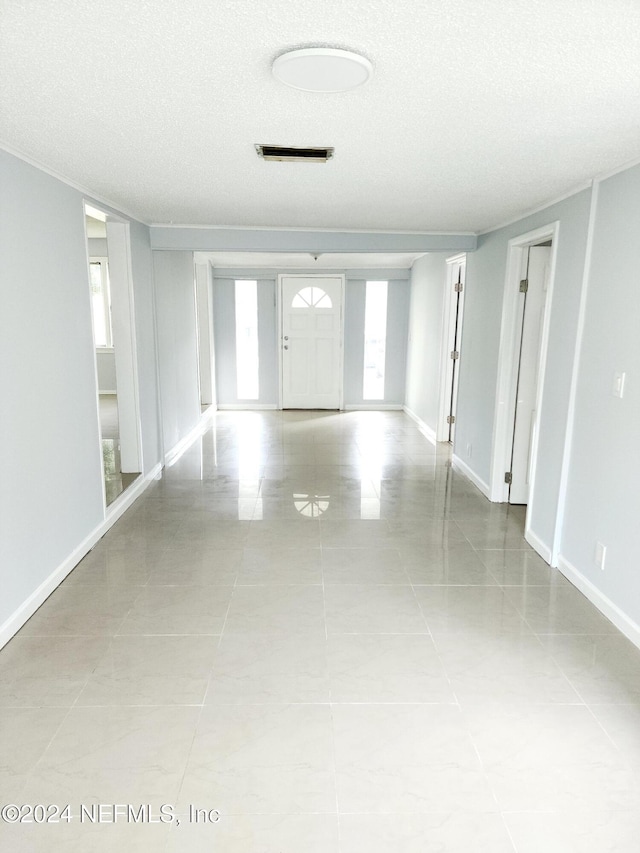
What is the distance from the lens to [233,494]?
4.50m

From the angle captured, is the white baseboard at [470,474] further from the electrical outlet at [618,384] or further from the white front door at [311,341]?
the white front door at [311,341]

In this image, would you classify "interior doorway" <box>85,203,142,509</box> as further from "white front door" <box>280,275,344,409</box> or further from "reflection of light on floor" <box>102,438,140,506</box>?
"white front door" <box>280,275,344,409</box>

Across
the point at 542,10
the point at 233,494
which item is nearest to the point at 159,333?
the point at 233,494

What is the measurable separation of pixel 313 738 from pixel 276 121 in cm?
225

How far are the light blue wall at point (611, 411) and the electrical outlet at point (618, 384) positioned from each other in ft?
0.08

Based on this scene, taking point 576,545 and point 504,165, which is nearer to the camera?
point 504,165

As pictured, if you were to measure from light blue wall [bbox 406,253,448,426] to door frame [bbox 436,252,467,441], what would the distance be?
0.31 ft

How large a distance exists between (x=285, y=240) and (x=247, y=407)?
4124 mm

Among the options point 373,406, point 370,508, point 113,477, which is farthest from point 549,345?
point 373,406

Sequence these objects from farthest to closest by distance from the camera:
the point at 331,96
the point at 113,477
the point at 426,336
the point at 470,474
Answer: the point at 426,336, the point at 470,474, the point at 113,477, the point at 331,96

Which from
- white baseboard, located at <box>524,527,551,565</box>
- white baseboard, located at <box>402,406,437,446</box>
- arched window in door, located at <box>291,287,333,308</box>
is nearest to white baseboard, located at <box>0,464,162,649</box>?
white baseboard, located at <box>524,527,551,565</box>

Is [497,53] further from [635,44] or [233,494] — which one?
[233,494]

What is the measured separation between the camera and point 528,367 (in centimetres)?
405

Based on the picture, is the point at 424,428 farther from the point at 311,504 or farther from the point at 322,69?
the point at 322,69
